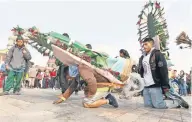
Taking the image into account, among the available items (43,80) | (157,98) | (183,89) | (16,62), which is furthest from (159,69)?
(43,80)

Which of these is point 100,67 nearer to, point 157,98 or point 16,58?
point 157,98

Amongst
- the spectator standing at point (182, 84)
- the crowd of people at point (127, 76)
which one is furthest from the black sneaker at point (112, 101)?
the spectator standing at point (182, 84)

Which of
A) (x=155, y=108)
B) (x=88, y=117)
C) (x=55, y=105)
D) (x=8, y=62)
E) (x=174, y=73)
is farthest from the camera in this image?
(x=174, y=73)

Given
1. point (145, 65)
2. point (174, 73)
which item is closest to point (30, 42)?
point (145, 65)

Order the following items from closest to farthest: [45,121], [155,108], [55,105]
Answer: [45,121], [55,105], [155,108]

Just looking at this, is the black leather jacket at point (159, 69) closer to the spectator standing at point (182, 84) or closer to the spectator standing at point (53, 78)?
the spectator standing at point (182, 84)

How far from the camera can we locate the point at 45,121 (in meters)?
4.10

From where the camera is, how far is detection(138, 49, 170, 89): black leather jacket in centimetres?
601

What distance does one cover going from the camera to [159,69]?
6.07m

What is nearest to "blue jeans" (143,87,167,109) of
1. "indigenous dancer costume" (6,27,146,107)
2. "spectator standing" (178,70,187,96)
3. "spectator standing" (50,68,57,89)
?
"indigenous dancer costume" (6,27,146,107)

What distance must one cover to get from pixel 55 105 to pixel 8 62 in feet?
9.38

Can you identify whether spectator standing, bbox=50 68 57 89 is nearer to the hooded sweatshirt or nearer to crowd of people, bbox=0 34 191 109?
the hooded sweatshirt

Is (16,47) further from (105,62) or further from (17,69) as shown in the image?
(105,62)

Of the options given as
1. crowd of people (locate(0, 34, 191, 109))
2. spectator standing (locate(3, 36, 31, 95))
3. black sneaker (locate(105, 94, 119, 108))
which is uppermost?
spectator standing (locate(3, 36, 31, 95))
